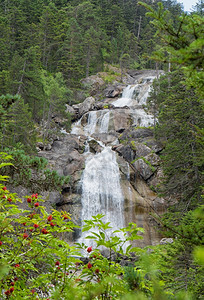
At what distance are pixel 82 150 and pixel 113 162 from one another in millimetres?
4509

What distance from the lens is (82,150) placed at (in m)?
25.6

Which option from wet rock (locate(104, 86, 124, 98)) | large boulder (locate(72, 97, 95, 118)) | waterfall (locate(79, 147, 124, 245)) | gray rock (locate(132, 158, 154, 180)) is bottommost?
waterfall (locate(79, 147, 124, 245))

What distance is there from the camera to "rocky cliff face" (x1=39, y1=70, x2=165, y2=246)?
19453 mm

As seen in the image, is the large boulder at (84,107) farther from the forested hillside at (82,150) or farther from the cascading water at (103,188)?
the cascading water at (103,188)

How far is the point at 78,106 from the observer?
36.7m

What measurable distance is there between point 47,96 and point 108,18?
4077 centimetres

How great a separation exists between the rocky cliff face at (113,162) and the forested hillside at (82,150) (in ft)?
4.05

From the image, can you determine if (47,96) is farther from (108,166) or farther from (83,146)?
(108,166)

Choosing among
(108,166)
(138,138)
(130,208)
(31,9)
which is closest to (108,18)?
(31,9)

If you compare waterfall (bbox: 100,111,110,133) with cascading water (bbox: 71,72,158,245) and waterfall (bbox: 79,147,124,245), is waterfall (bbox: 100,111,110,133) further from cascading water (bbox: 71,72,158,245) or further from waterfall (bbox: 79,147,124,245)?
waterfall (bbox: 79,147,124,245)

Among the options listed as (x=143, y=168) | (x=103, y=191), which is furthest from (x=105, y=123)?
(x=103, y=191)

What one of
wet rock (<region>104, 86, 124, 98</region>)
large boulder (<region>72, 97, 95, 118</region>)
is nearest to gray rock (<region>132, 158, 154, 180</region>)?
large boulder (<region>72, 97, 95, 118</region>)

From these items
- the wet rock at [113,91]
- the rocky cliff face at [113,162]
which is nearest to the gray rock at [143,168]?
the rocky cliff face at [113,162]

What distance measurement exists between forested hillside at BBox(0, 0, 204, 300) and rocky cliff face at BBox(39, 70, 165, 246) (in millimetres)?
1234
